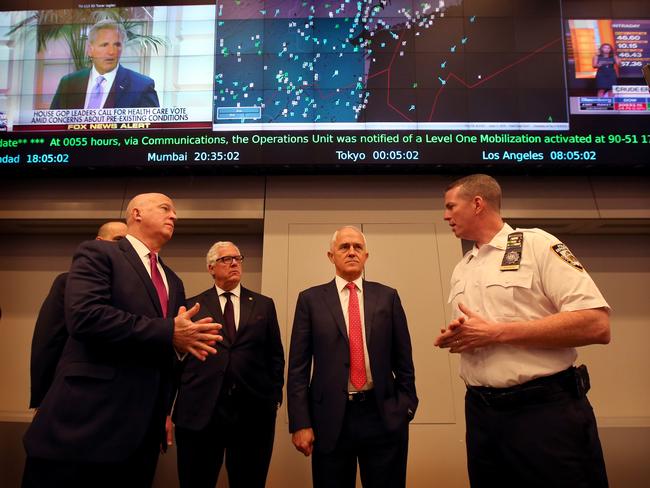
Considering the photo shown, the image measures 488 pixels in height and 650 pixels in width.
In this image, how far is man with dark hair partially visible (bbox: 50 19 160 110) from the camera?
150 inches

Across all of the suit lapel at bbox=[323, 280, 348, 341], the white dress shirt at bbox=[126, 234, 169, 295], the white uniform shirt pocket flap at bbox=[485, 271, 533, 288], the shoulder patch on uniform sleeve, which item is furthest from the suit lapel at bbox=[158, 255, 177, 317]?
the shoulder patch on uniform sleeve

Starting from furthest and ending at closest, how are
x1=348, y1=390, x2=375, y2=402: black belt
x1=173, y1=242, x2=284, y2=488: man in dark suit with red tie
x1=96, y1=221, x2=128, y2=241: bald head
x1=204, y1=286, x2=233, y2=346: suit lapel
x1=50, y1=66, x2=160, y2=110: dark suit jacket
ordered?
x1=50, y1=66, x2=160, y2=110: dark suit jacket < x1=96, y1=221, x2=128, y2=241: bald head < x1=204, y1=286, x2=233, y2=346: suit lapel < x1=173, y1=242, x2=284, y2=488: man in dark suit with red tie < x1=348, y1=390, x2=375, y2=402: black belt

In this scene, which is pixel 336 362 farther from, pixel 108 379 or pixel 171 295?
pixel 108 379

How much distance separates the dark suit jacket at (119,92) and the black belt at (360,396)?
9.81ft

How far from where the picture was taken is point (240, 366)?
8.18ft

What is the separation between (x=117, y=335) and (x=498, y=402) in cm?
139

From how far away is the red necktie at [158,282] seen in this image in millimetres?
1822

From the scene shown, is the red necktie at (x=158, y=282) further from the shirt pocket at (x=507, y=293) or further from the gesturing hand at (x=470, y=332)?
the shirt pocket at (x=507, y=293)

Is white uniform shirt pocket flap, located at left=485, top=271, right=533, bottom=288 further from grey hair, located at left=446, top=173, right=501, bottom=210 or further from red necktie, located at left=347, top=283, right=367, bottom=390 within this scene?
red necktie, located at left=347, top=283, right=367, bottom=390

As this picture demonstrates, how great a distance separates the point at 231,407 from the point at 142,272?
1034 millimetres

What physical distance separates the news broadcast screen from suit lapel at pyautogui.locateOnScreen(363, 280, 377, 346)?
5.35ft

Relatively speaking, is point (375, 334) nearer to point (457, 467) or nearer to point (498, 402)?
point (498, 402)

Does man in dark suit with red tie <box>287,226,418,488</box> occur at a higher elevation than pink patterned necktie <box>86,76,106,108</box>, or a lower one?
lower

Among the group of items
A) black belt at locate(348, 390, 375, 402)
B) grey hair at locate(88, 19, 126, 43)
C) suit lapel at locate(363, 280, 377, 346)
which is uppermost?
grey hair at locate(88, 19, 126, 43)
